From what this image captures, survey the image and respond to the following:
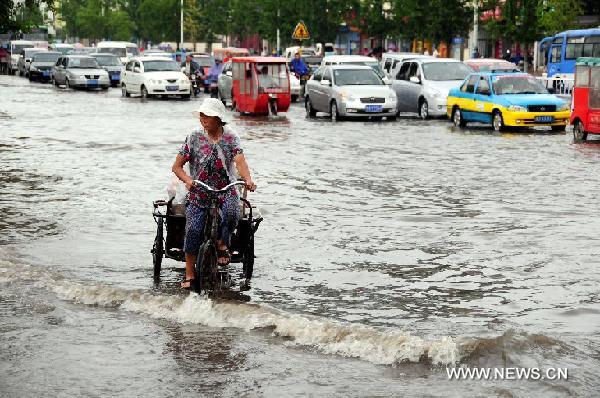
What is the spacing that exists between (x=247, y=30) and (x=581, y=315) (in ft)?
337

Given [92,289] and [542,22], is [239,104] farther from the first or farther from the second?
[92,289]

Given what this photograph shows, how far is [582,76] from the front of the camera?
26.9 metres

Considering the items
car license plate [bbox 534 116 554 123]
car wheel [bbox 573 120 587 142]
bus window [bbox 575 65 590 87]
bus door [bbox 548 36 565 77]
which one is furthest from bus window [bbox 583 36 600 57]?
bus window [bbox 575 65 590 87]

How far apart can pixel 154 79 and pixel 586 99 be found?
22646 millimetres

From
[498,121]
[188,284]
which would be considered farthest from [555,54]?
[188,284]

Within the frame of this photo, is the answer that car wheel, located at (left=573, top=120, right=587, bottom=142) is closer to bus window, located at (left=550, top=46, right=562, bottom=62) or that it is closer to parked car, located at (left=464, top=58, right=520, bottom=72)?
parked car, located at (left=464, top=58, right=520, bottom=72)

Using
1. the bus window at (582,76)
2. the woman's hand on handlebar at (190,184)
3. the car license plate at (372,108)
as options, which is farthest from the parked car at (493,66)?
the woman's hand on handlebar at (190,184)

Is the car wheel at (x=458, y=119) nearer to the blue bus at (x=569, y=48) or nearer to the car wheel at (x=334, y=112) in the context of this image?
the car wheel at (x=334, y=112)

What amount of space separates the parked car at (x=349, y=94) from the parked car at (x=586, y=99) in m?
7.57

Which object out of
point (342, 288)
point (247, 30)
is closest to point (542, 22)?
point (342, 288)

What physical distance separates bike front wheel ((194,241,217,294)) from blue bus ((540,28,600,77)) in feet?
126

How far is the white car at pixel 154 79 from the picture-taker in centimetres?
4622

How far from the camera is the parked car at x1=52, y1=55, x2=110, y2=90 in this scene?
5394 centimetres

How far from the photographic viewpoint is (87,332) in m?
8.75
